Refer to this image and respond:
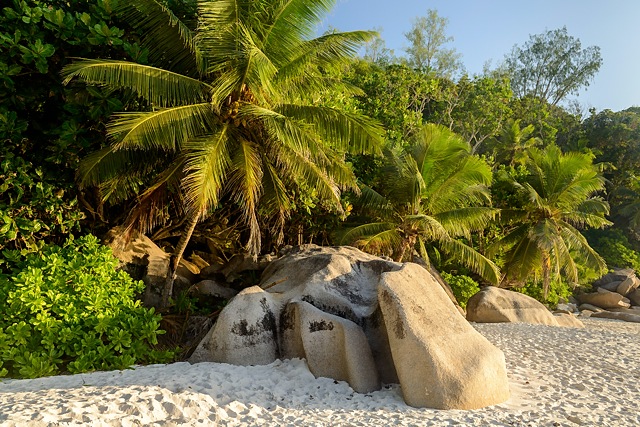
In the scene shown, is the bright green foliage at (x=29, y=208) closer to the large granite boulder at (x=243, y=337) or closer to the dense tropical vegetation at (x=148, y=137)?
the dense tropical vegetation at (x=148, y=137)

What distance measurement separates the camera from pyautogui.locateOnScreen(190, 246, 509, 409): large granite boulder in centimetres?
568

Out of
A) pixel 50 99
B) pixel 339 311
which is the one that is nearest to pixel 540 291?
→ pixel 339 311

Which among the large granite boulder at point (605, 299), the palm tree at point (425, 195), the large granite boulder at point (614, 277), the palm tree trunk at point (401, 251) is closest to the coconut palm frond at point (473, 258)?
the palm tree at point (425, 195)

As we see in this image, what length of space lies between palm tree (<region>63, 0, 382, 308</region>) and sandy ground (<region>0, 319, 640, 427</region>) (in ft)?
9.68

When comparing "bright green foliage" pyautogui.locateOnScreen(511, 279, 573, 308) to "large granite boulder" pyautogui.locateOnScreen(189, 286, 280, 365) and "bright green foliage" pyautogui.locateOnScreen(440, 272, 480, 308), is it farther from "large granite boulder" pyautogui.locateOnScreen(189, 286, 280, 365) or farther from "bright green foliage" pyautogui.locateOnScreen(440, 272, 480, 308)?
"large granite boulder" pyautogui.locateOnScreen(189, 286, 280, 365)

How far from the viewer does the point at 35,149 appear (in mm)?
9070

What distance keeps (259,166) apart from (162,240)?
4.36m

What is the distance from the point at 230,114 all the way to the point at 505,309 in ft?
32.6

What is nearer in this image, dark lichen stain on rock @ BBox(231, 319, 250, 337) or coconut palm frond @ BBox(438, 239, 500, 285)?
dark lichen stain on rock @ BBox(231, 319, 250, 337)

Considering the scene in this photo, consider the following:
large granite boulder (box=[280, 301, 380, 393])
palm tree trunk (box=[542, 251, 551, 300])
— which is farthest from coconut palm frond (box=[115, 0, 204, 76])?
palm tree trunk (box=[542, 251, 551, 300])

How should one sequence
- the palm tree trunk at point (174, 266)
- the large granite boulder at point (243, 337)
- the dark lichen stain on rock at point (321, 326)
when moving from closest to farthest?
the dark lichen stain on rock at point (321, 326), the large granite boulder at point (243, 337), the palm tree trunk at point (174, 266)

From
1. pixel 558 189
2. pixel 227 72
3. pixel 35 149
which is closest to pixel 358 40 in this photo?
pixel 227 72

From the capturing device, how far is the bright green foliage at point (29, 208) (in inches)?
329

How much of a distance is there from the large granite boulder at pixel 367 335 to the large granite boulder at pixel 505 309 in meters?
6.68
